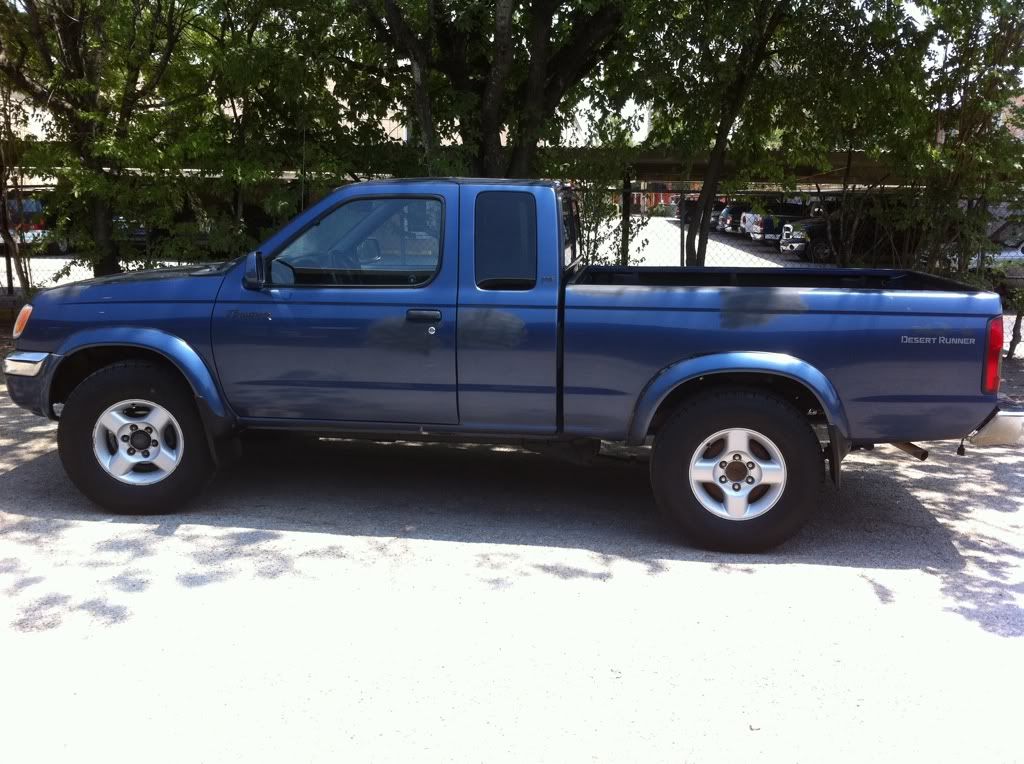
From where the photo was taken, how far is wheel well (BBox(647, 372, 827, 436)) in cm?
515

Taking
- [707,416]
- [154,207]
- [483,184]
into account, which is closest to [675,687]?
[707,416]

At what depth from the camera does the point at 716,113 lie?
9.79 meters

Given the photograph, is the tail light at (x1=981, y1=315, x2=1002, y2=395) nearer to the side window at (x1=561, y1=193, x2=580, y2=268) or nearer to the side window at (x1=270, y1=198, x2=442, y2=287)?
the side window at (x1=561, y1=193, x2=580, y2=268)

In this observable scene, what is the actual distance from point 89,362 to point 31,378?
12.7 inches

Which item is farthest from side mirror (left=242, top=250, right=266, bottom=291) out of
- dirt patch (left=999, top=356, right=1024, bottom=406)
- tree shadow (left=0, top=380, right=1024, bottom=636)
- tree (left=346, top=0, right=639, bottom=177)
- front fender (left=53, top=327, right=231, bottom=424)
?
dirt patch (left=999, top=356, right=1024, bottom=406)

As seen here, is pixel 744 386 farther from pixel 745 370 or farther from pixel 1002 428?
pixel 1002 428

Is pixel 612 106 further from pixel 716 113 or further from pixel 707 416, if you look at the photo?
pixel 707 416

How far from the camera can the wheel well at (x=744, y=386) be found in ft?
16.9

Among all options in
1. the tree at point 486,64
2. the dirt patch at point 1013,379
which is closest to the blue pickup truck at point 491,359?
the tree at point 486,64

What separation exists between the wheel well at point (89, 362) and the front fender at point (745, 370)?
263cm

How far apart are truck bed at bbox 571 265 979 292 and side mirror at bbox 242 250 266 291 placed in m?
1.89

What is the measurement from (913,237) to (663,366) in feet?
21.7

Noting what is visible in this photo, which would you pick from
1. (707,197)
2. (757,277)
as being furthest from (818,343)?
(707,197)

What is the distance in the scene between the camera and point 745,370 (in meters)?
5.02
